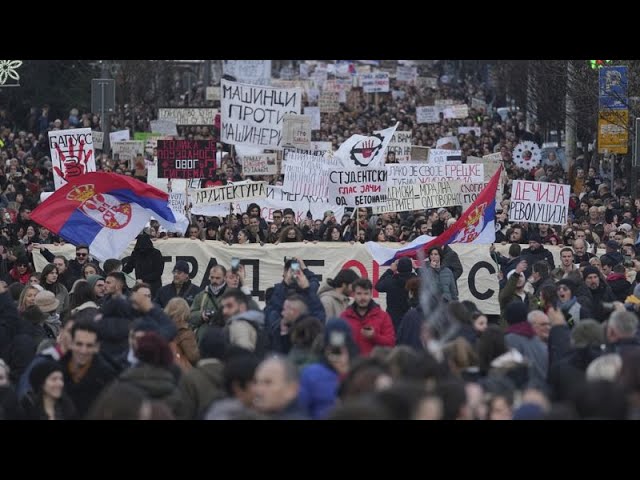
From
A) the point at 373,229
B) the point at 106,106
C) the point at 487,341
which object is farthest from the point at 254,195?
the point at 487,341

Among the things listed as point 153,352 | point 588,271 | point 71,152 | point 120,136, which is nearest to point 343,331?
point 153,352

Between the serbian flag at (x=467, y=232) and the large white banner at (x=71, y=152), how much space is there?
198 inches

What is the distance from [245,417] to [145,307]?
3821mm

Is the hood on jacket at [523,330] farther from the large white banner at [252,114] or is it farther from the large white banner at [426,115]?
the large white banner at [426,115]

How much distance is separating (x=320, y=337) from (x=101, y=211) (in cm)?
794

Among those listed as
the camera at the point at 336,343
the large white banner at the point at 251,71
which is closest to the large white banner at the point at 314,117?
the large white banner at the point at 251,71

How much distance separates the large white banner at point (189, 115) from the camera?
131 feet

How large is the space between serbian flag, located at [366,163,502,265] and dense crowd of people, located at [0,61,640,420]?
483mm

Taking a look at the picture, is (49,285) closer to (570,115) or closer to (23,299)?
(23,299)

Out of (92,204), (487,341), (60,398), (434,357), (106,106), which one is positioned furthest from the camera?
(106,106)

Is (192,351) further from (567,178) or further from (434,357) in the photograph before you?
(567,178)

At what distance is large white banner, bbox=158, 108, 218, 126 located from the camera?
131ft

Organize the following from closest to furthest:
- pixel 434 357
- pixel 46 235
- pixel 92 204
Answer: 1. pixel 434 357
2. pixel 92 204
3. pixel 46 235

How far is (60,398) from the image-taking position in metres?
8.74
